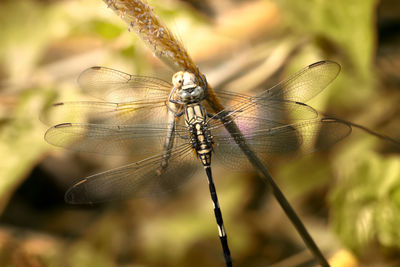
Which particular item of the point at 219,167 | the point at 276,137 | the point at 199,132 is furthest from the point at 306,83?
the point at 219,167

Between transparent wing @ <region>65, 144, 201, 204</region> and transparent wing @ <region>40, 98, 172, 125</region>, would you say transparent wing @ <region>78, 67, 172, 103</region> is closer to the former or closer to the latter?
transparent wing @ <region>40, 98, 172, 125</region>

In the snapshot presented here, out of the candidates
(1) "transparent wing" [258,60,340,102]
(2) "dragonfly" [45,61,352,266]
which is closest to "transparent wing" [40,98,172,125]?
(2) "dragonfly" [45,61,352,266]

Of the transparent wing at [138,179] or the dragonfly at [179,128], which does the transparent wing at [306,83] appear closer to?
the dragonfly at [179,128]

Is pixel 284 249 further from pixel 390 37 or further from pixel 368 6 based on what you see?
pixel 390 37

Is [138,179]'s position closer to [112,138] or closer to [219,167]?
[112,138]

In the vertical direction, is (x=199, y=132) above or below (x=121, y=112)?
below

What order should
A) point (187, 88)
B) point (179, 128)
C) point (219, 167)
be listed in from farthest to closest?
point (219, 167) < point (179, 128) < point (187, 88)

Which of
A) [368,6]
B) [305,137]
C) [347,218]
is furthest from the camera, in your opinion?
[368,6]

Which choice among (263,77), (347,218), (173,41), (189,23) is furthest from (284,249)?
(173,41)
